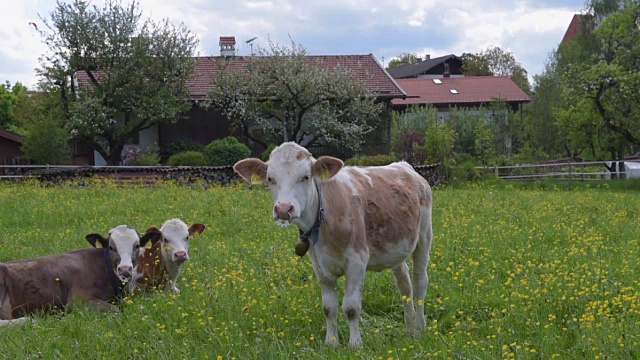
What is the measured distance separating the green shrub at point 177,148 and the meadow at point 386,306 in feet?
79.1

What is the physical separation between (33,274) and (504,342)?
194 inches

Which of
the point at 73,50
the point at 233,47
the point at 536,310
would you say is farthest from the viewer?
the point at 233,47

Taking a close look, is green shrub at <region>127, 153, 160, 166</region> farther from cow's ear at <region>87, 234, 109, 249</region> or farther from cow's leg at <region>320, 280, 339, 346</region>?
cow's leg at <region>320, 280, 339, 346</region>

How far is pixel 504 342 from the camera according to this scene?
5.35 m

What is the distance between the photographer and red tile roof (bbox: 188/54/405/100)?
38.6 metres

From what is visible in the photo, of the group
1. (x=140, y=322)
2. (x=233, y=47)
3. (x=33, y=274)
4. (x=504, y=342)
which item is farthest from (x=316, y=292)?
(x=233, y=47)

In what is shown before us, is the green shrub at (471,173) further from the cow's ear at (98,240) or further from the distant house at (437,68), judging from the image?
the distant house at (437,68)

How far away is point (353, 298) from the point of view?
18.2ft

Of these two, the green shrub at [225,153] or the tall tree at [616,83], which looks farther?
the green shrub at [225,153]

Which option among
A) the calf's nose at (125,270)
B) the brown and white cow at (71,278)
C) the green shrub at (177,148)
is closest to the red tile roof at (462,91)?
the green shrub at (177,148)

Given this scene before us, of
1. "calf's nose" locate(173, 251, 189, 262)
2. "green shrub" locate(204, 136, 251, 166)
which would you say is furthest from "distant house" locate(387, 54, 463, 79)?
"calf's nose" locate(173, 251, 189, 262)

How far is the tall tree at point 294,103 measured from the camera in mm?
35094

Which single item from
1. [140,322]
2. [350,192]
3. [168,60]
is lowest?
[140,322]

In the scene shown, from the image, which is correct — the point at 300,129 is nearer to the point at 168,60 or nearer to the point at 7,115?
the point at 168,60
